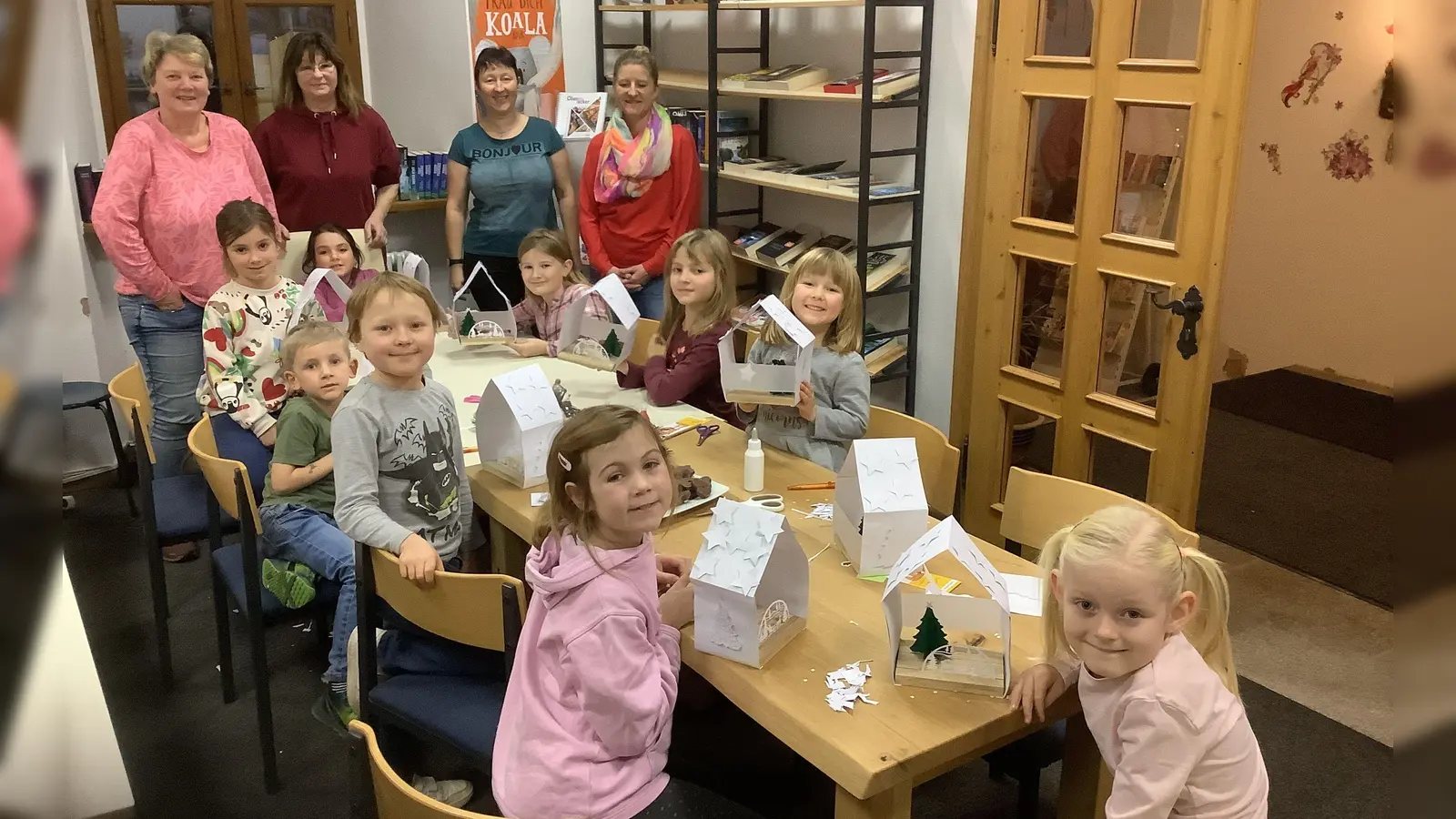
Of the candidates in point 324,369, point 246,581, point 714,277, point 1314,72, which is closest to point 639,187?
point 714,277

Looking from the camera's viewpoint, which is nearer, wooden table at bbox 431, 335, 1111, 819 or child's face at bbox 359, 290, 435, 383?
A: wooden table at bbox 431, 335, 1111, 819

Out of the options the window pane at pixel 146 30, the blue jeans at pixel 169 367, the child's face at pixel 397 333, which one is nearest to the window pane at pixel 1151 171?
the child's face at pixel 397 333

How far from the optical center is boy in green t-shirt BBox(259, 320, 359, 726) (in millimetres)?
2203

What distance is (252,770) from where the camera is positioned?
2.24 m

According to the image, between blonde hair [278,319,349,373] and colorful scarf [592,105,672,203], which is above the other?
colorful scarf [592,105,672,203]

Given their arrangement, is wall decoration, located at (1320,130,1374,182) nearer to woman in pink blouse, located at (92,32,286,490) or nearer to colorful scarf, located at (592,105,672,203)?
colorful scarf, located at (592,105,672,203)

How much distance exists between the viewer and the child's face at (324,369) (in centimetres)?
229

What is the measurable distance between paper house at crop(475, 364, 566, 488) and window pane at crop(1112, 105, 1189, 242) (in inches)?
58.7

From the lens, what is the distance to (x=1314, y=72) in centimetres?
445

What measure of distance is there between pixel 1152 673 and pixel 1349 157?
386 centimetres

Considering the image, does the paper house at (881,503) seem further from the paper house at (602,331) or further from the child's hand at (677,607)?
the paper house at (602,331)

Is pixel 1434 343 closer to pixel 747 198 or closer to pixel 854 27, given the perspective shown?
pixel 854 27

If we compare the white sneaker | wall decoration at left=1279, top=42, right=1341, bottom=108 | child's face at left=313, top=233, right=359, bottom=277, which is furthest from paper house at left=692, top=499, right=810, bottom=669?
wall decoration at left=1279, top=42, right=1341, bottom=108

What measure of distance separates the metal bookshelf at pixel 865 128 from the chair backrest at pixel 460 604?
79.4 inches
